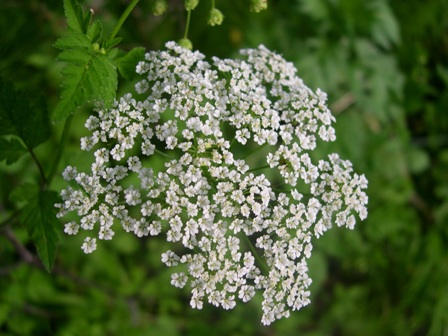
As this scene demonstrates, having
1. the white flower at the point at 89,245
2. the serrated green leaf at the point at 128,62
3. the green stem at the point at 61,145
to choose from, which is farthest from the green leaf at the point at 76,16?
the white flower at the point at 89,245

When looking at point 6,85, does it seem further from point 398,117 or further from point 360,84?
A: point 398,117

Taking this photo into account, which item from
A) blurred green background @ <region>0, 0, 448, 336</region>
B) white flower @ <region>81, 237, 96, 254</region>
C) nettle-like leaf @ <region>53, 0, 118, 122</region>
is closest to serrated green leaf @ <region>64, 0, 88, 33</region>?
nettle-like leaf @ <region>53, 0, 118, 122</region>

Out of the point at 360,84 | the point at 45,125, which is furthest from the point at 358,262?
the point at 45,125

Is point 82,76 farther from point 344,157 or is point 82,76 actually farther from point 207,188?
point 344,157

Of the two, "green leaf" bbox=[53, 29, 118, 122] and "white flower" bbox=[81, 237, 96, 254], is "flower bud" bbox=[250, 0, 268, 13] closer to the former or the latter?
"green leaf" bbox=[53, 29, 118, 122]

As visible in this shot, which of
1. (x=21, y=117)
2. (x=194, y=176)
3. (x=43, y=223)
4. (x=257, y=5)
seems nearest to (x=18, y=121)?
(x=21, y=117)

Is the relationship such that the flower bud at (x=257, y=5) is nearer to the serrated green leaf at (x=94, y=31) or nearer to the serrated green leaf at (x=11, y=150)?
the serrated green leaf at (x=94, y=31)

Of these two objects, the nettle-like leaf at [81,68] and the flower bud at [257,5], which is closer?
the nettle-like leaf at [81,68]
